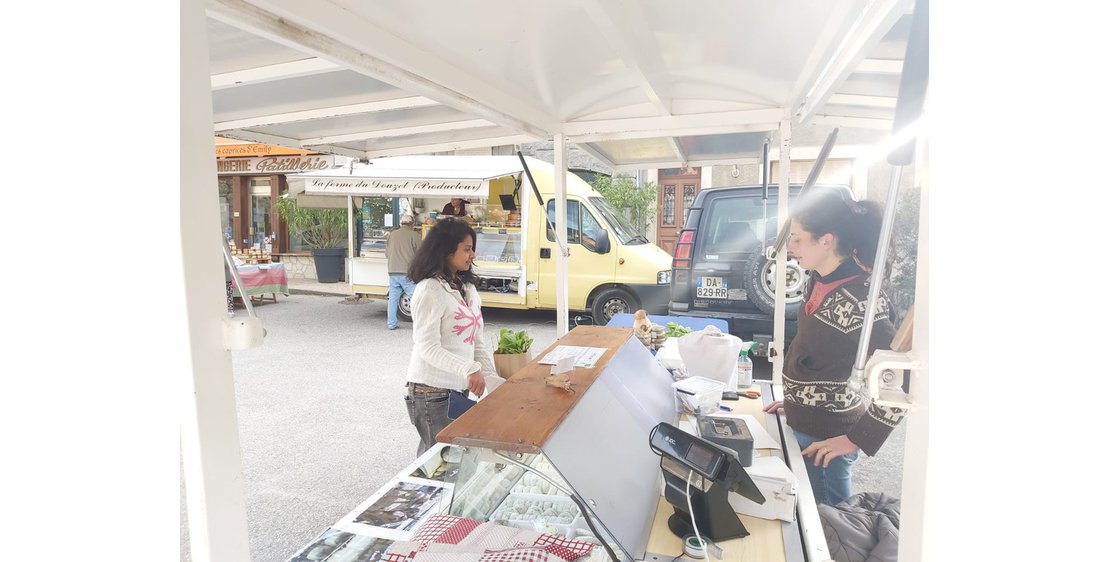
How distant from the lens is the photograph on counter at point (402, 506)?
1832mm

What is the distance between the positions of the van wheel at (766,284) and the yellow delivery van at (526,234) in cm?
240

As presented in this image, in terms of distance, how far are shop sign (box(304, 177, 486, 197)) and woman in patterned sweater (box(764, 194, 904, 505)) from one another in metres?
6.69

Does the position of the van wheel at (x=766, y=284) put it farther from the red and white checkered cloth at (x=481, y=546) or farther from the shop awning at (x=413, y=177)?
the red and white checkered cloth at (x=481, y=546)

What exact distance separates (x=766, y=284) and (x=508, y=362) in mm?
3269

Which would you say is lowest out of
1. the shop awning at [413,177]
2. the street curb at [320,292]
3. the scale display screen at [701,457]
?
the street curb at [320,292]

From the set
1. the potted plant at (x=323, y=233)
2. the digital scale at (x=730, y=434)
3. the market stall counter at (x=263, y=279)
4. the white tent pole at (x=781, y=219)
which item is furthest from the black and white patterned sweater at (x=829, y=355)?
the potted plant at (x=323, y=233)

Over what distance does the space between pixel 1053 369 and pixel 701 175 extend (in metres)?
14.6

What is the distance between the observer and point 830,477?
2.33 m

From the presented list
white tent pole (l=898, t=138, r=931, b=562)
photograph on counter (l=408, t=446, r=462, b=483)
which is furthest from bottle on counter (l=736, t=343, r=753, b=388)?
white tent pole (l=898, t=138, r=931, b=562)

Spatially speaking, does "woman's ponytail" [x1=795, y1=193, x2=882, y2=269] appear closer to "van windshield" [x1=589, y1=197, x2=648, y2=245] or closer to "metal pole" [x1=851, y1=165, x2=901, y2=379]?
"metal pole" [x1=851, y1=165, x2=901, y2=379]

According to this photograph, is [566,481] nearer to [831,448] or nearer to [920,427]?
[920,427]

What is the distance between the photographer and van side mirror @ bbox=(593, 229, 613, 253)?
8.31m

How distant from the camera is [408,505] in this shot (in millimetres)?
1960

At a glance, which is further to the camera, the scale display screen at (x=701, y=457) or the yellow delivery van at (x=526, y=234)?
the yellow delivery van at (x=526, y=234)
